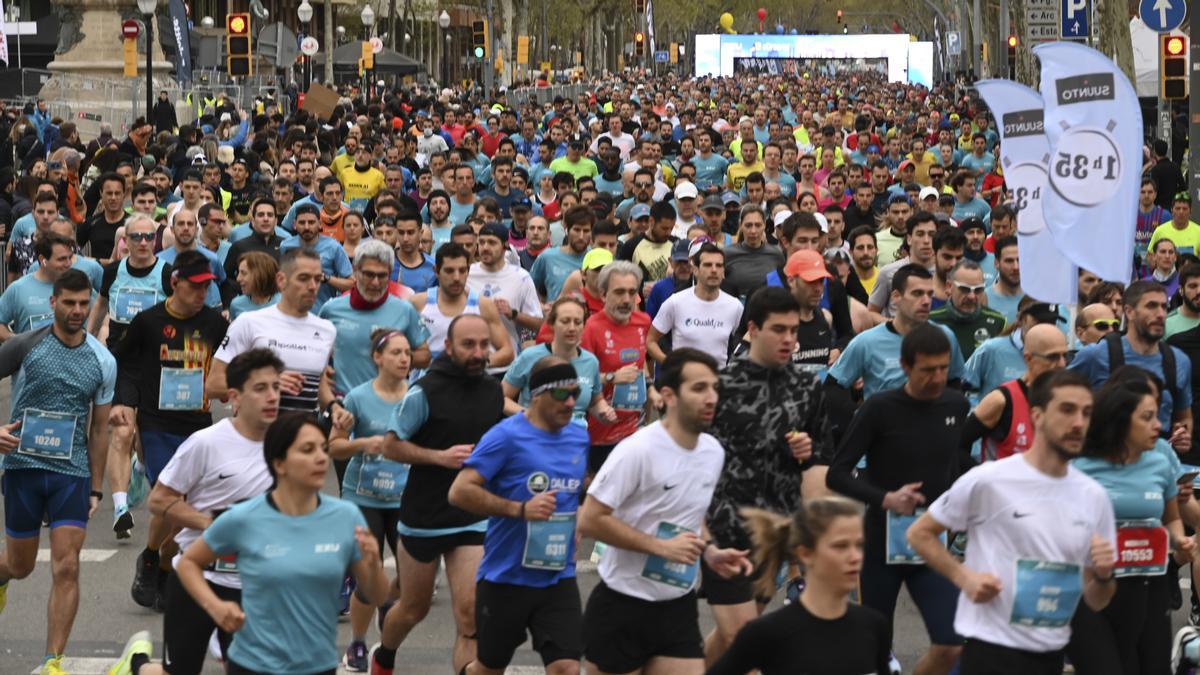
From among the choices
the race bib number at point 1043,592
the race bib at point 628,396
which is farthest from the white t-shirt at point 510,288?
the race bib number at point 1043,592

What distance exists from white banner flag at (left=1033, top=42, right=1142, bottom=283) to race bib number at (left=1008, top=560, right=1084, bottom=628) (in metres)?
3.38

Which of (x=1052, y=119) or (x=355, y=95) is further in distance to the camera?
(x=355, y=95)

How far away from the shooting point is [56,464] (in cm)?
933

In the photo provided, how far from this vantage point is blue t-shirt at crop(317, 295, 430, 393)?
1053cm

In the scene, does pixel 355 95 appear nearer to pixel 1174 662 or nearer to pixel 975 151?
pixel 975 151

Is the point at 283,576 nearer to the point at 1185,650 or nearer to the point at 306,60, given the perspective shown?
the point at 1185,650

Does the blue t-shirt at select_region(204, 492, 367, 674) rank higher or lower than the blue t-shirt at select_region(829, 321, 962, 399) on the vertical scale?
lower

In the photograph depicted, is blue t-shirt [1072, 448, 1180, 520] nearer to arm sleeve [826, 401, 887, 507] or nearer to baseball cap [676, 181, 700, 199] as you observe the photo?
arm sleeve [826, 401, 887, 507]

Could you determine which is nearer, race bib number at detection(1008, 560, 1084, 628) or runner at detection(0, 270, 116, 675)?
race bib number at detection(1008, 560, 1084, 628)

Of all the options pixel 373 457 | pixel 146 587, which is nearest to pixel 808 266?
pixel 373 457

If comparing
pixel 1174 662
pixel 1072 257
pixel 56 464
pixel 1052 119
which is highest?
pixel 1052 119

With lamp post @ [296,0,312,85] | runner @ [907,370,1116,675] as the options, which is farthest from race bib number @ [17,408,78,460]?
lamp post @ [296,0,312,85]

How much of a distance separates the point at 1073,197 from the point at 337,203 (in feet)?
26.6

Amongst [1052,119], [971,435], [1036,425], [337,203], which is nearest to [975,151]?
[337,203]
